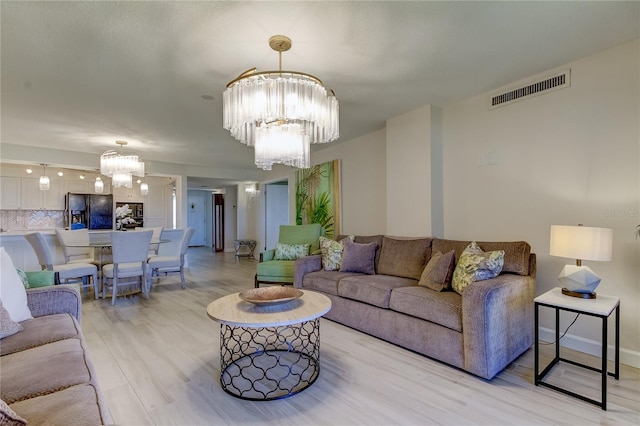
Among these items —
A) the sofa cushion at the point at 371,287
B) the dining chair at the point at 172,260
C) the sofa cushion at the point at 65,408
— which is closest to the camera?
the sofa cushion at the point at 65,408

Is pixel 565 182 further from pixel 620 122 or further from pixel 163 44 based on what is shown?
pixel 163 44

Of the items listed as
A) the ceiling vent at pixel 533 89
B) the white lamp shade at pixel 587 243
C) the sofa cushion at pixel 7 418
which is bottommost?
the sofa cushion at pixel 7 418

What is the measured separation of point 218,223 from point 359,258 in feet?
26.5

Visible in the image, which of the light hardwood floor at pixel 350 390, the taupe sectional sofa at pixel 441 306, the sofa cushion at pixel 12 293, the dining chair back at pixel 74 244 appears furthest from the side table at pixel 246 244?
the sofa cushion at pixel 12 293

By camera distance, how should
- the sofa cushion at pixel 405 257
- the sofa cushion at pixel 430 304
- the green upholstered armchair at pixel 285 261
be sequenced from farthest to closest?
the green upholstered armchair at pixel 285 261 → the sofa cushion at pixel 405 257 → the sofa cushion at pixel 430 304

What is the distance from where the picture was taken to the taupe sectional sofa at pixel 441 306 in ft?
6.90

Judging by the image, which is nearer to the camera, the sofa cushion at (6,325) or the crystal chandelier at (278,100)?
the sofa cushion at (6,325)

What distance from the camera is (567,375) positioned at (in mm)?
2193

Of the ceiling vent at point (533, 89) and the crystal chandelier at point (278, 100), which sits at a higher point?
the ceiling vent at point (533, 89)

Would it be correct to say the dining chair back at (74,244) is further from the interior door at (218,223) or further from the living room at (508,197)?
the interior door at (218,223)

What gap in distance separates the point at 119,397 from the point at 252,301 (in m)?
1.01

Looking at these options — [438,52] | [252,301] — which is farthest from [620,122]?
[252,301]

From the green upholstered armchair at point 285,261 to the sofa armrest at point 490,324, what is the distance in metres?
2.33

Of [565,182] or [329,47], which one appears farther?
[565,182]
